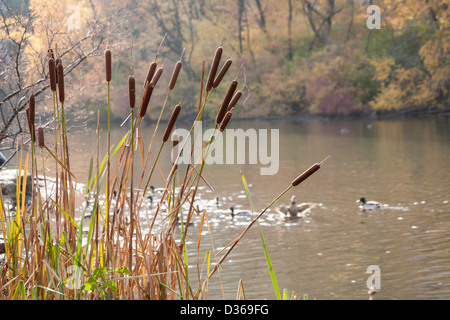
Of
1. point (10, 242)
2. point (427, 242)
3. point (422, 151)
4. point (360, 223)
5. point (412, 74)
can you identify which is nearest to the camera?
point (10, 242)

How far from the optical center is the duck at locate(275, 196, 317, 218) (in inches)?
447

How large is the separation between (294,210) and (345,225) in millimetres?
1052

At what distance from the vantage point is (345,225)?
10.6 m

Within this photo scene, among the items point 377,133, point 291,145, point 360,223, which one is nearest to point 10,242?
point 360,223

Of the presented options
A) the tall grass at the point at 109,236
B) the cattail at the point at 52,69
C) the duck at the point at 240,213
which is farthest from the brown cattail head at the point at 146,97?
the duck at the point at 240,213

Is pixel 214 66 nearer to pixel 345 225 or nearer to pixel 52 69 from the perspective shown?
pixel 52 69

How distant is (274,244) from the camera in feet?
31.6

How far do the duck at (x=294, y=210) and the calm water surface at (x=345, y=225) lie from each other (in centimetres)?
15

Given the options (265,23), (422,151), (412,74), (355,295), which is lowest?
(355,295)

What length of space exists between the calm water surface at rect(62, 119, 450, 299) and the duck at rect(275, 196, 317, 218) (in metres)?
0.15

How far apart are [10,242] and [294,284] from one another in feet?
20.2

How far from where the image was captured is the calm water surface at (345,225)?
774 cm

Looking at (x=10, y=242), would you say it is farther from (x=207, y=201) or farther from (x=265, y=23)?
(x=265, y=23)

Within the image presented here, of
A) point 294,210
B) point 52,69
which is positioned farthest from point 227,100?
point 294,210
